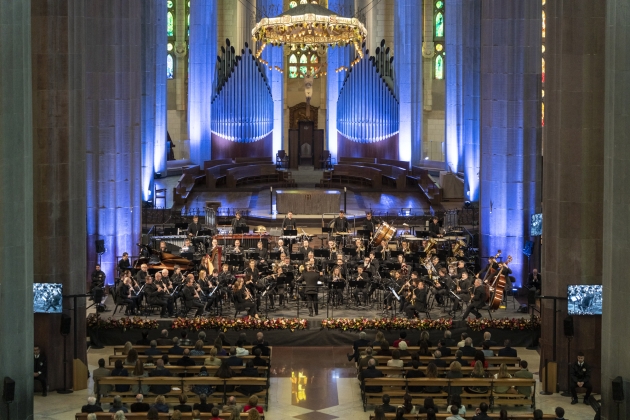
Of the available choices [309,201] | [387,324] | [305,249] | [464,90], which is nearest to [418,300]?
[387,324]

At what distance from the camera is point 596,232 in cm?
2462

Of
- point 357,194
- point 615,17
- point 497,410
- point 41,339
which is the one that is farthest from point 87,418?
point 357,194

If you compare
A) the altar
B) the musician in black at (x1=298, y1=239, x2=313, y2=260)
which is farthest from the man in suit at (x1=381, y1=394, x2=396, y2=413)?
the altar

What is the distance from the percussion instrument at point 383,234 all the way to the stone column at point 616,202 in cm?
1372

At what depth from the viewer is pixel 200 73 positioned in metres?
49.4

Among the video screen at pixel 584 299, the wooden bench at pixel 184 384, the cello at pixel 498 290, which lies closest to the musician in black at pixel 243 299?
the wooden bench at pixel 184 384

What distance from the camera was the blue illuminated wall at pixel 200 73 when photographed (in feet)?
162

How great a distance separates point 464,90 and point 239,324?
1938cm

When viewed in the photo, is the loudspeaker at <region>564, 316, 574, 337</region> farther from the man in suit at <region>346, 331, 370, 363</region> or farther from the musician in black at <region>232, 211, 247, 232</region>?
the musician in black at <region>232, 211, 247, 232</region>

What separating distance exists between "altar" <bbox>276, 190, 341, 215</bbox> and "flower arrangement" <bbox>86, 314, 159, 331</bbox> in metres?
14.7

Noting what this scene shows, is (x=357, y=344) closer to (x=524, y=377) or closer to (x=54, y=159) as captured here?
(x=524, y=377)

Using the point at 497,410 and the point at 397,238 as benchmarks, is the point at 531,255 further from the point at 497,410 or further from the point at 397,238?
the point at 497,410

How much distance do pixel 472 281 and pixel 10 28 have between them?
1445cm

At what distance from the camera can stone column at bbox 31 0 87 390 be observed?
955 inches
